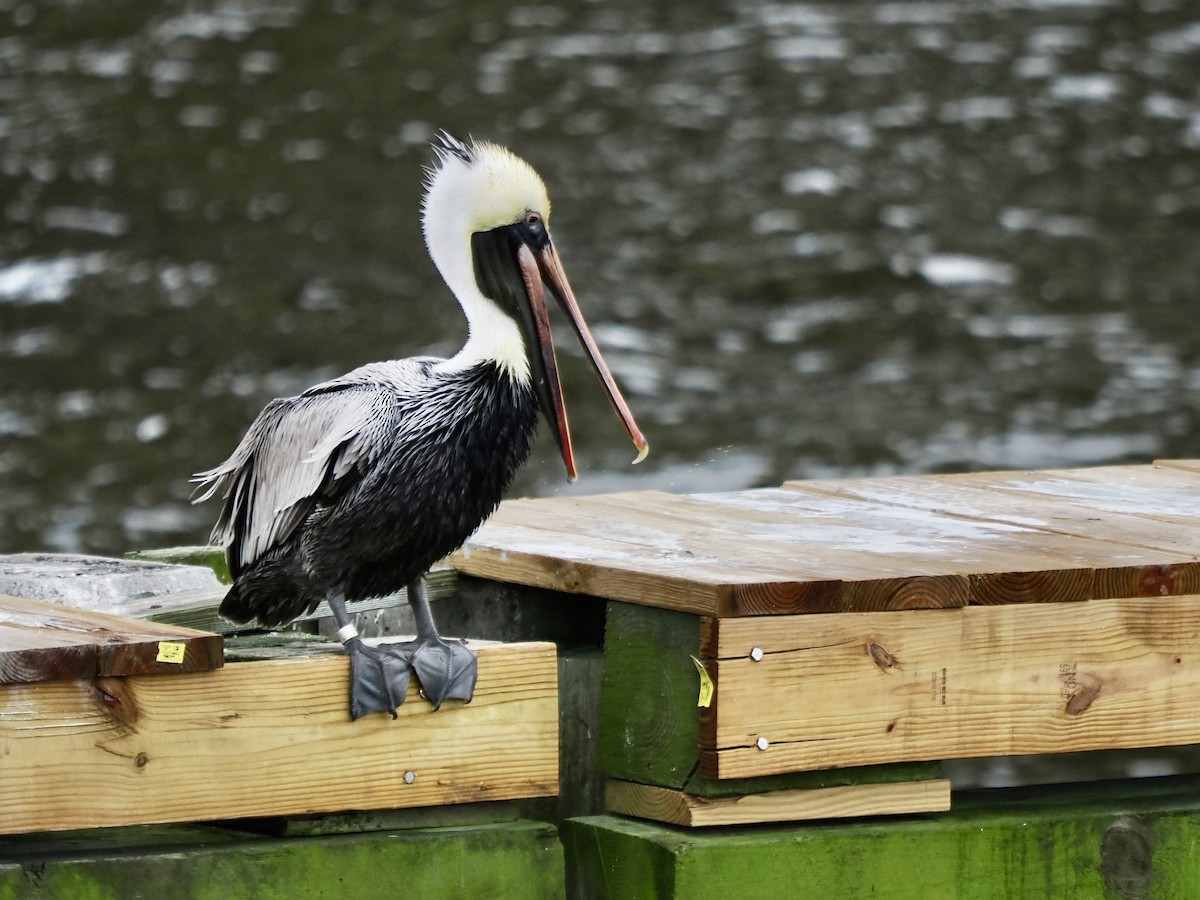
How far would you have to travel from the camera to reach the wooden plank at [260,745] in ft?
9.36

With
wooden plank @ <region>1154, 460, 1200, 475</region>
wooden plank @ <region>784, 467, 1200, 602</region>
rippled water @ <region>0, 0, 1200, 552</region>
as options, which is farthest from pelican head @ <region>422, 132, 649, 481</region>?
rippled water @ <region>0, 0, 1200, 552</region>

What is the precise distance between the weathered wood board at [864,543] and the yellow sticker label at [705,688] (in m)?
0.09

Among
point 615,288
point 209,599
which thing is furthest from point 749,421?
point 209,599

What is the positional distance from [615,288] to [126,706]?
22.3ft

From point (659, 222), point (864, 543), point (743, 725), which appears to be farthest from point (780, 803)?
point (659, 222)

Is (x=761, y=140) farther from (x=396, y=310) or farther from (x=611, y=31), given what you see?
(x=396, y=310)

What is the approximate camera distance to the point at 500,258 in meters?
3.35

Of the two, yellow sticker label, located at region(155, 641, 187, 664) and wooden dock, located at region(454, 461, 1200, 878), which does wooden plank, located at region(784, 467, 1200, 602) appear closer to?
wooden dock, located at region(454, 461, 1200, 878)

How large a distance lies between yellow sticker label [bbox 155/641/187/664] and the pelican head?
703 mm

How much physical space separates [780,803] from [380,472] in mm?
857

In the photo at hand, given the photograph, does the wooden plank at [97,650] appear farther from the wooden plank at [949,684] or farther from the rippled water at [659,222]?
the rippled water at [659,222]

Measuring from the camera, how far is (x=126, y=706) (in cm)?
289

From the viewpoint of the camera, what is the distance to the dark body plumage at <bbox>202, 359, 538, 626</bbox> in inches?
124

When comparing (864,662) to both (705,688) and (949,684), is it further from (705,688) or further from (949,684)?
(705,688)
